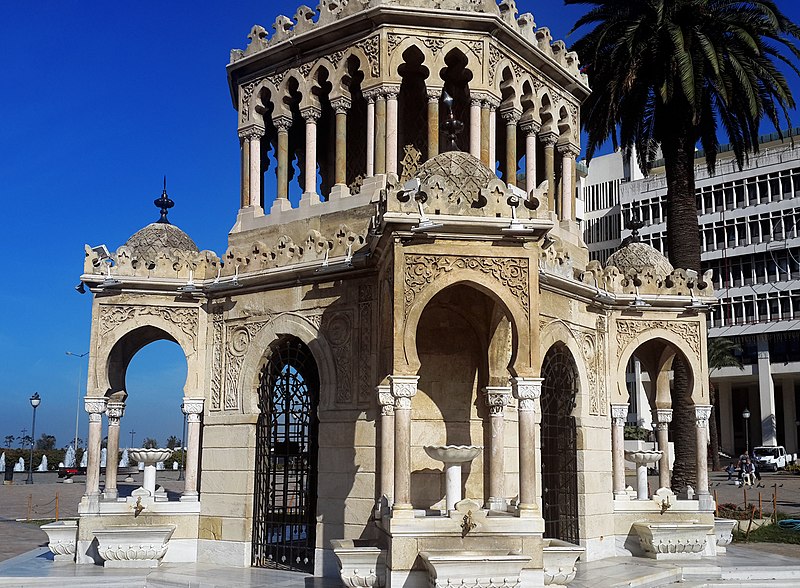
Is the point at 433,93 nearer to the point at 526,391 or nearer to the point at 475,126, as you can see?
the point at 475,126

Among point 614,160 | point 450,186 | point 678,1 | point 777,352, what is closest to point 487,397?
point 450,186

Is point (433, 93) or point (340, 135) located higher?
point (433, 93)

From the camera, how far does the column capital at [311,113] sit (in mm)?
16531

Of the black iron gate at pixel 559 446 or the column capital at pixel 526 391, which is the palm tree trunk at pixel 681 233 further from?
the column capital at pixel 526 391

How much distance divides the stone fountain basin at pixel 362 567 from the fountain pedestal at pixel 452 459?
1202 millimetres

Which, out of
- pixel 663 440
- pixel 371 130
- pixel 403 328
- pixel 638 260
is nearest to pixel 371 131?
pixel 371 130

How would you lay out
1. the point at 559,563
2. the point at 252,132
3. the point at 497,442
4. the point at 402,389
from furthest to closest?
the point at 252,132
the point at 497,442
the point at 559,563
the point at 402,389

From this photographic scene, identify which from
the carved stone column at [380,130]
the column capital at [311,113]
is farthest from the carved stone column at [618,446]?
the column capital at [311,113]

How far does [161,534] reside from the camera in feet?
47.2

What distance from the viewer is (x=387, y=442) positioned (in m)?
11.8

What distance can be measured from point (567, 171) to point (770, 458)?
38.3 meters

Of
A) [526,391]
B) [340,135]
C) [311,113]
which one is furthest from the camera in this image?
[311,113]

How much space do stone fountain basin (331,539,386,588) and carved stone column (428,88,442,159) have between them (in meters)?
7.28

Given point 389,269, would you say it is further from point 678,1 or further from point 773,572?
point 678,1
